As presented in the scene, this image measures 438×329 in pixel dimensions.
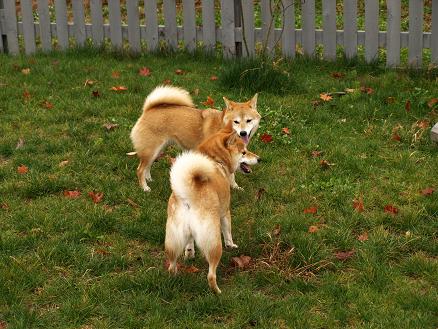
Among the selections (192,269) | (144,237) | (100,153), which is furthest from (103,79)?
(192,269)

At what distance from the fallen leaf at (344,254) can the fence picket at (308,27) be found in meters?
4.58

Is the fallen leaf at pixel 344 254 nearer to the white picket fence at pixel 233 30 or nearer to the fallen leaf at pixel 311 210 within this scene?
the fallen leaf at pixel 311 210

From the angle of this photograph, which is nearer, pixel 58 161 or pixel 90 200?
pixel 90 200

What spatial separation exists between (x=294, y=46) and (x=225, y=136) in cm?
423

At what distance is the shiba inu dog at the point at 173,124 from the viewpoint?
581cm

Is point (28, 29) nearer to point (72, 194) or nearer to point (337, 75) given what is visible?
point (337, 75)

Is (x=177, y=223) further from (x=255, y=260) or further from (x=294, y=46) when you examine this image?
(x=294, y=46)

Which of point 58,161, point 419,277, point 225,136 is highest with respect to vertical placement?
point 225,136

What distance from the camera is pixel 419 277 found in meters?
4.38

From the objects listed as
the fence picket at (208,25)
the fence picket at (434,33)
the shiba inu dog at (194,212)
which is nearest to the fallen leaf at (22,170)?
the shiba inu dog at (194,212)

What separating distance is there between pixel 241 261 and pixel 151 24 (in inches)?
216

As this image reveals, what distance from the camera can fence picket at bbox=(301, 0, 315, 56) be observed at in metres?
8.60

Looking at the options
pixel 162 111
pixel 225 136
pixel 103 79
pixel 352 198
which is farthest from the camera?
pixel 103 79

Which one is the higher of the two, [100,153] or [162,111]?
[162,111]
